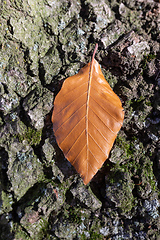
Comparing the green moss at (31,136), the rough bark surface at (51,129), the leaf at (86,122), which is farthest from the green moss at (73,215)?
the green moss at (31,136)

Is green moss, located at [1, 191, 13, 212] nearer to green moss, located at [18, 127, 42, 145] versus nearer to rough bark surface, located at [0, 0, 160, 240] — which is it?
rough bark surface, located at [0, 0, 160, 240]

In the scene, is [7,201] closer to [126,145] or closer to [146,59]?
[126,145]

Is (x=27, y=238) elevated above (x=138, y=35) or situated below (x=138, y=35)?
below

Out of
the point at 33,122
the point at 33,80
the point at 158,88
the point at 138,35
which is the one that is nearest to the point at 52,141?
the point at 33,122

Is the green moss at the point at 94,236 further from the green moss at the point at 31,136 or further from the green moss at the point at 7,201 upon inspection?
the green moss at the point at 31,136

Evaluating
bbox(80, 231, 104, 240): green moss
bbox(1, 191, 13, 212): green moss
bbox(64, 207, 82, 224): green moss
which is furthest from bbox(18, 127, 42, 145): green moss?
bbox(80, 231, 104, 240): green moss

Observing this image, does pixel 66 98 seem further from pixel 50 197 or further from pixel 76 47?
pixel 50 197
